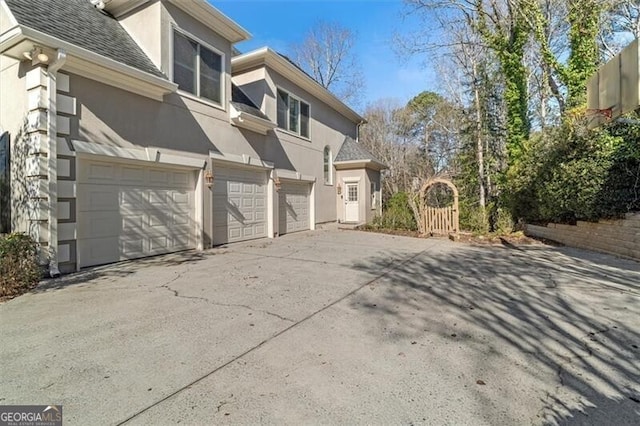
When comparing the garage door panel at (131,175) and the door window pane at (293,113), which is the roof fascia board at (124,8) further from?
the door window pane at (293,113)

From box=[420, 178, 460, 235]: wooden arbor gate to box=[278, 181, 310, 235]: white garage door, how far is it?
196 inches

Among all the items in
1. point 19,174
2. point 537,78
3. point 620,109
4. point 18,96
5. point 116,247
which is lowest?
point 116,247

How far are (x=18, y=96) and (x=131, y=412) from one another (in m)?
6.93

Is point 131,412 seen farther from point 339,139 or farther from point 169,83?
point 339,139

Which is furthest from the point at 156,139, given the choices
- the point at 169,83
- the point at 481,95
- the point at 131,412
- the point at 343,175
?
the point at 481,95

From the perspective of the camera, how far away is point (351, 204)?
53.4 ft

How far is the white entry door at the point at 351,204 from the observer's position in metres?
16.1

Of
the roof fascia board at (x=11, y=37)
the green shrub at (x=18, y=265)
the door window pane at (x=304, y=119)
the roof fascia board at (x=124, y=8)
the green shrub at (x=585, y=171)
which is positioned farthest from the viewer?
the door window pane at (x=304, y=119)

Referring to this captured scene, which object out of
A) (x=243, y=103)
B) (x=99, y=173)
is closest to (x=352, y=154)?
(x=243, y=103)

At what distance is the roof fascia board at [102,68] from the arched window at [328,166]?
29.3 ft

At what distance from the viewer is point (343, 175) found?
53.4 feet

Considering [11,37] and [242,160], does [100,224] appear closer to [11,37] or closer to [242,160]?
[11,37]

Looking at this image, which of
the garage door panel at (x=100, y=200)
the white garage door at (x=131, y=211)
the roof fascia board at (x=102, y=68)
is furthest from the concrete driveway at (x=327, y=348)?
the roof fascia board at (x=102, y=68)

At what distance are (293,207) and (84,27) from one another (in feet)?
27.2
